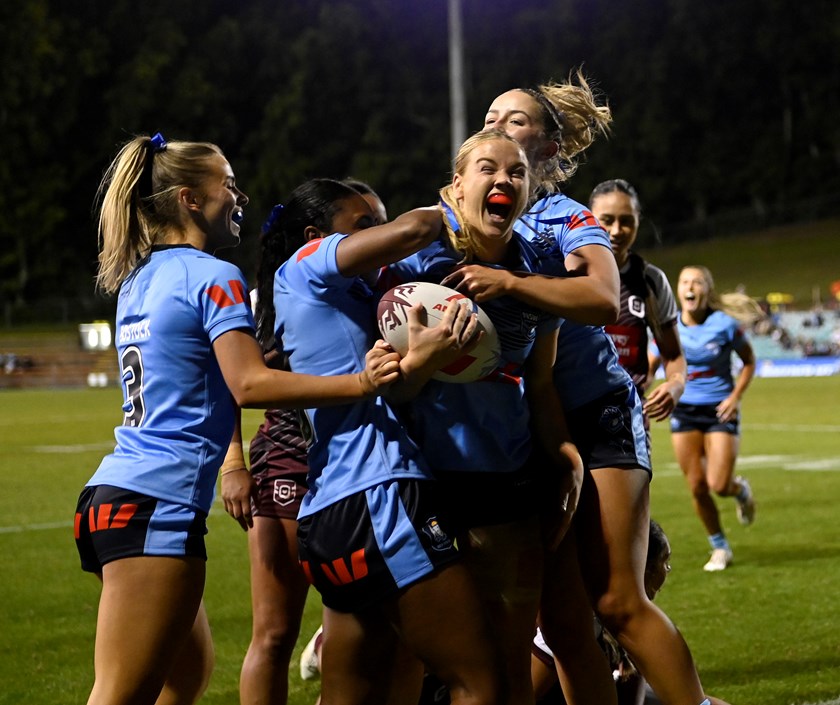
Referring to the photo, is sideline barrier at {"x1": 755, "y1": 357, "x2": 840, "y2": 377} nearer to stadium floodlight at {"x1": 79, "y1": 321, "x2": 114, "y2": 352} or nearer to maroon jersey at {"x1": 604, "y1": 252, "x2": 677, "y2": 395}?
stadium floodlight at {"x1": 79, "y1": 321, "x2": 114, "y2": 352}

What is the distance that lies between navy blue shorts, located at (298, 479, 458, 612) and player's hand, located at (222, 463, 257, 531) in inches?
44.5

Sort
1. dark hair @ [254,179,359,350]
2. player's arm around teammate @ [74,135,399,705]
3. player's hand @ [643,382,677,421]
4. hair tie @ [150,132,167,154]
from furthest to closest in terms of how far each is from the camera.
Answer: player's hand @ [643,382,677,421]
dark hair @ [254,179,359,350]
hair tie @ [150,132,167,154]
player's arm around teammate @ [74,135,399,705]

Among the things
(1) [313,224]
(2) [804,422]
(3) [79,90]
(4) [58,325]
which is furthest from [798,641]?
(3) [79,90]

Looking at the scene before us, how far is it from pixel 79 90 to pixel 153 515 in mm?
60859

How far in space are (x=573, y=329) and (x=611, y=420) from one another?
1.13 ft

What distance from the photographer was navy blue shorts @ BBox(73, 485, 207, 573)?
10.9ft

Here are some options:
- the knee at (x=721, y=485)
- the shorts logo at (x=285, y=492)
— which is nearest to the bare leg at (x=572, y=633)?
the shorts logo at (x=285, y=492)

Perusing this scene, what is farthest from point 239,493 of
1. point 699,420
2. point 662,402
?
point 699,420

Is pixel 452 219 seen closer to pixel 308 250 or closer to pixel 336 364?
pixel 308 250

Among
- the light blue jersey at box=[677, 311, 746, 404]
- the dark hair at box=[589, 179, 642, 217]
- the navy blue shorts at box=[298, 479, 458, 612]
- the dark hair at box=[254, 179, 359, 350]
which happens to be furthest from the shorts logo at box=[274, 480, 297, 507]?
the light blue jersey at box=[677, 311, 746, 404]

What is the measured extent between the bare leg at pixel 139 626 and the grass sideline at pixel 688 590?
2.44 meters

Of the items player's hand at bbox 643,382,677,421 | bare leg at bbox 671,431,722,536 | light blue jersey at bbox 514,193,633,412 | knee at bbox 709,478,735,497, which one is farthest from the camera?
knee at bbox 709,478,735,497

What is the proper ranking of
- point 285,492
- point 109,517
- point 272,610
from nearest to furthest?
1. point 109,517
2. point 272,610
3. point 285,492

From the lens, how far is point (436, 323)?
3256mm
